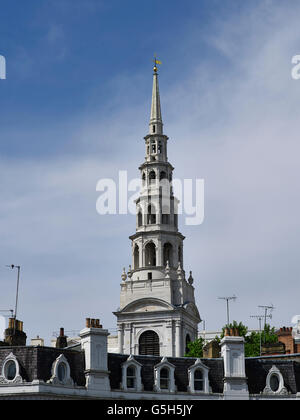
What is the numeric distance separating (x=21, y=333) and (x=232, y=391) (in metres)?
20.8

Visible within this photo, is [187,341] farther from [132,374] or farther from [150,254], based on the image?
[132,374]

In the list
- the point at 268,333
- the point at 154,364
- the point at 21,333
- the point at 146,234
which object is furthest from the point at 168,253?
the point at 154,364

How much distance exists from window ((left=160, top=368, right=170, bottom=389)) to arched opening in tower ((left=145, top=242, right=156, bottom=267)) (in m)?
49.1

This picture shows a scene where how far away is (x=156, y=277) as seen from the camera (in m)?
110

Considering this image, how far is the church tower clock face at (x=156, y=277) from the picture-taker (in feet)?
347

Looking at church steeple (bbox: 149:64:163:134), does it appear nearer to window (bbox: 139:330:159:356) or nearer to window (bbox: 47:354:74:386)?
window (bbox: 139:330:159:356)

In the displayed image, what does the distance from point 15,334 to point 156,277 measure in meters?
36.5

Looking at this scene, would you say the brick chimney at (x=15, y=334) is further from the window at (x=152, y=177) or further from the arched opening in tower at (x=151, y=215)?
the window at (x=152, y=177)

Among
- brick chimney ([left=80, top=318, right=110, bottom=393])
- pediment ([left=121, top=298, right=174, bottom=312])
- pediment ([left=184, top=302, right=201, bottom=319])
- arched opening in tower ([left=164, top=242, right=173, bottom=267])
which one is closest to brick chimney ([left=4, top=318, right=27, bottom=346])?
brick chimney ([left=80, top=318, right=110, bottom=393])

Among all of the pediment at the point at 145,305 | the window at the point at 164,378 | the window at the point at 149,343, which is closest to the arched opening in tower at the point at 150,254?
the pediment at the point at 145,305

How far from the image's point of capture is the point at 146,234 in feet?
368

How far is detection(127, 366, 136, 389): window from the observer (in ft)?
204
